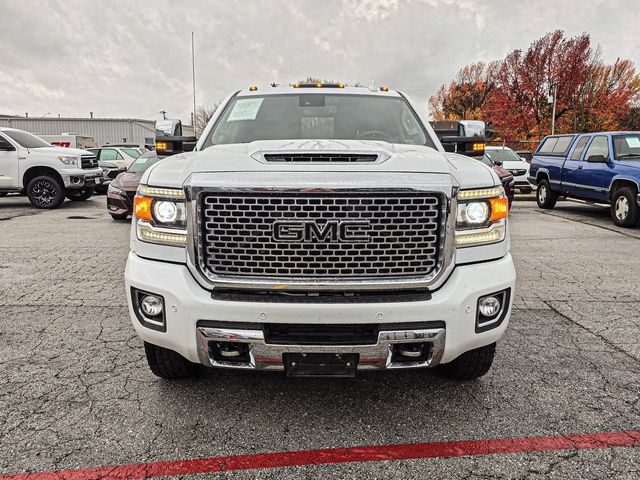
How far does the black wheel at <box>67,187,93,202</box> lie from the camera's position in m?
13.0

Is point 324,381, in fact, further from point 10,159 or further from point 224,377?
point 10,159

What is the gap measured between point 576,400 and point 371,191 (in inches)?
70.9

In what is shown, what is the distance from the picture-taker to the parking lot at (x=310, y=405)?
2.32 m

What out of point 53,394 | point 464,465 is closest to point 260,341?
point 464,465

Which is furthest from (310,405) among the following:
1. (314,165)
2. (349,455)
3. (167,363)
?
(314,165)

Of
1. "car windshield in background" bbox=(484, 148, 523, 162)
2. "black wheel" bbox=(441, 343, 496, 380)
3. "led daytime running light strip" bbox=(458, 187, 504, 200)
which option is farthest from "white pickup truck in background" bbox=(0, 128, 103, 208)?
"led daytime running light strip" bbox=(458, 187, 504, 200)

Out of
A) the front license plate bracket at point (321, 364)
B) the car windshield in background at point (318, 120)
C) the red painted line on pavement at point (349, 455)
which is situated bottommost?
the red painted line on pavement at point (349, 455)

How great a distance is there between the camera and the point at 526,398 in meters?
2.93

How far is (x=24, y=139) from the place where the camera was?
12.9 m

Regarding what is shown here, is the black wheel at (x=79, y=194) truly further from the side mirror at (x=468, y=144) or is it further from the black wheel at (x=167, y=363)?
the side mirror at (x=468, y=144)

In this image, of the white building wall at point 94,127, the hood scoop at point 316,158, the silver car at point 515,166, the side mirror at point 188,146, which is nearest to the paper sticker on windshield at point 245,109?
the side mirror at point 188,146

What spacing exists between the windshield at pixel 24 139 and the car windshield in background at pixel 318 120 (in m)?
Answer: 11.0

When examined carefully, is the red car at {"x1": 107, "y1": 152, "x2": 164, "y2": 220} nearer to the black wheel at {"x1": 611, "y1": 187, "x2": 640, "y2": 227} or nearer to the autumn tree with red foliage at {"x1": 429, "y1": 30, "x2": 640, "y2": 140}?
the black wheel at {"x1": 611, "y1": 187, "x2": 640, "y2": 227}

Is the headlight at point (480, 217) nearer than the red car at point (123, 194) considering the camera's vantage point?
Yes
